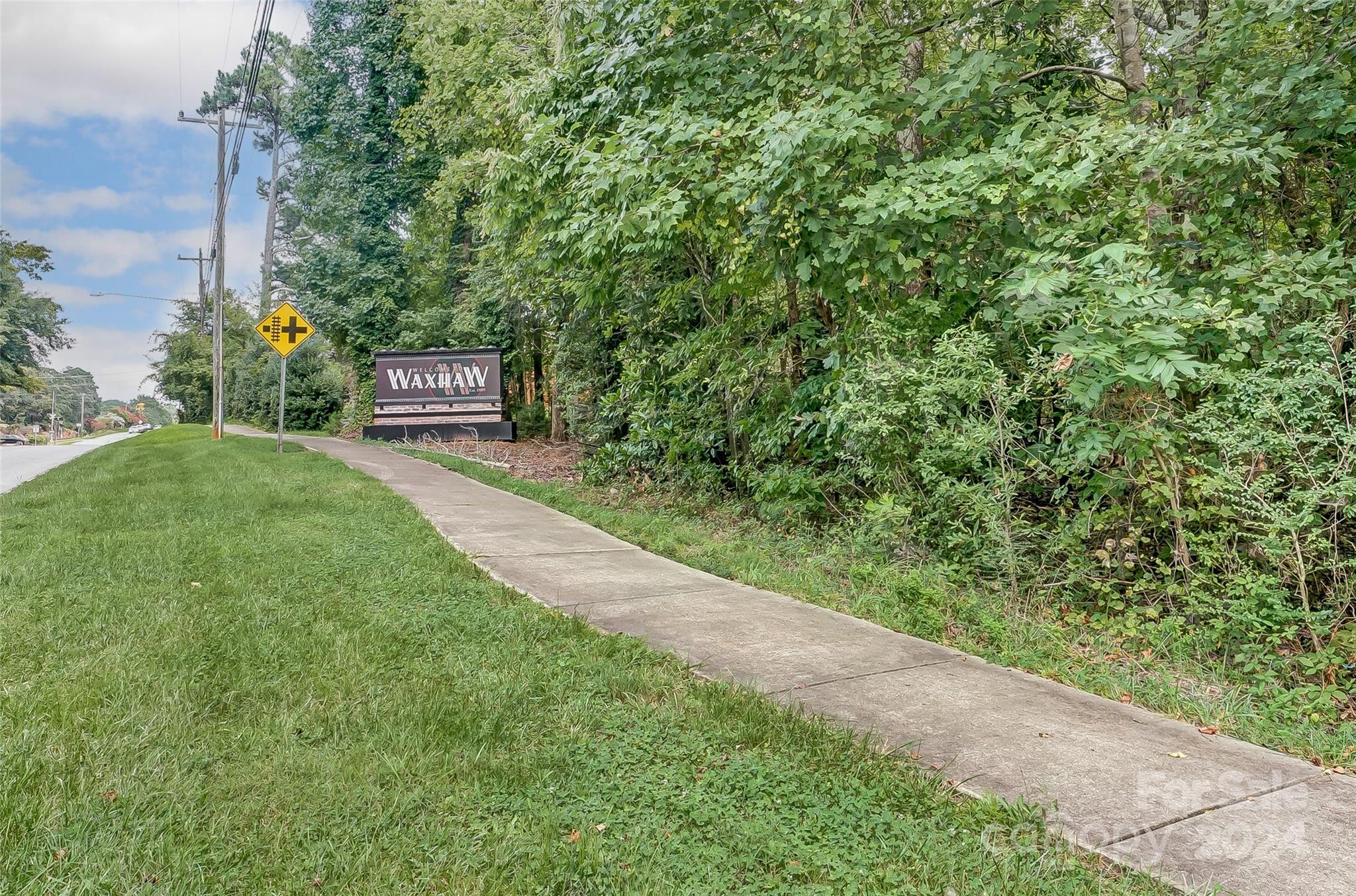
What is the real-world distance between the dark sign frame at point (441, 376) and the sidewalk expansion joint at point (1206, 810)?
1758cm

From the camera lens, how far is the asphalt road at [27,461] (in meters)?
12.5

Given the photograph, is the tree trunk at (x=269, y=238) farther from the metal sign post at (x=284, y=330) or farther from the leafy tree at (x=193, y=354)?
the metal sign post at (x=284, y=330)

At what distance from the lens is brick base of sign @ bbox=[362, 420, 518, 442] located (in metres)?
18.7

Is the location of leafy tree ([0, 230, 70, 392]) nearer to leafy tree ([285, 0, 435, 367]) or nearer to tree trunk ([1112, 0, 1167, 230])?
A: leafy tree ([285, 0, 435, 367])

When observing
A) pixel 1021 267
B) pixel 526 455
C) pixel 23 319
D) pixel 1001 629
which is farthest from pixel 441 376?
pixel 23 319

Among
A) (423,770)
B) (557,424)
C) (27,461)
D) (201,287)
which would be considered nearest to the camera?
(423,770)

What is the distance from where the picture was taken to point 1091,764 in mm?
2617

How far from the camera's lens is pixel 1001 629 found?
4133mm

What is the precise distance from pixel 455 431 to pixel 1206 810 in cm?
1792

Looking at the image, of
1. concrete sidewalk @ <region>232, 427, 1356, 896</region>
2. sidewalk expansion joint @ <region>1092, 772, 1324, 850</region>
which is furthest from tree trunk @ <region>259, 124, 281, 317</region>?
sidewalk expansion joint @ <region>1092, 772, 1324, 850</region>

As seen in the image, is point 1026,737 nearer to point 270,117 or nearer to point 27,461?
point 27,461

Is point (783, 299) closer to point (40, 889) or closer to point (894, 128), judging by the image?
point (894, 128)

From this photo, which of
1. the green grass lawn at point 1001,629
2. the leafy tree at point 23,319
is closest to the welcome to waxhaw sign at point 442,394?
the green grass lawn at point 1001,629

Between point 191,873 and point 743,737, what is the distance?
165 centimetres
